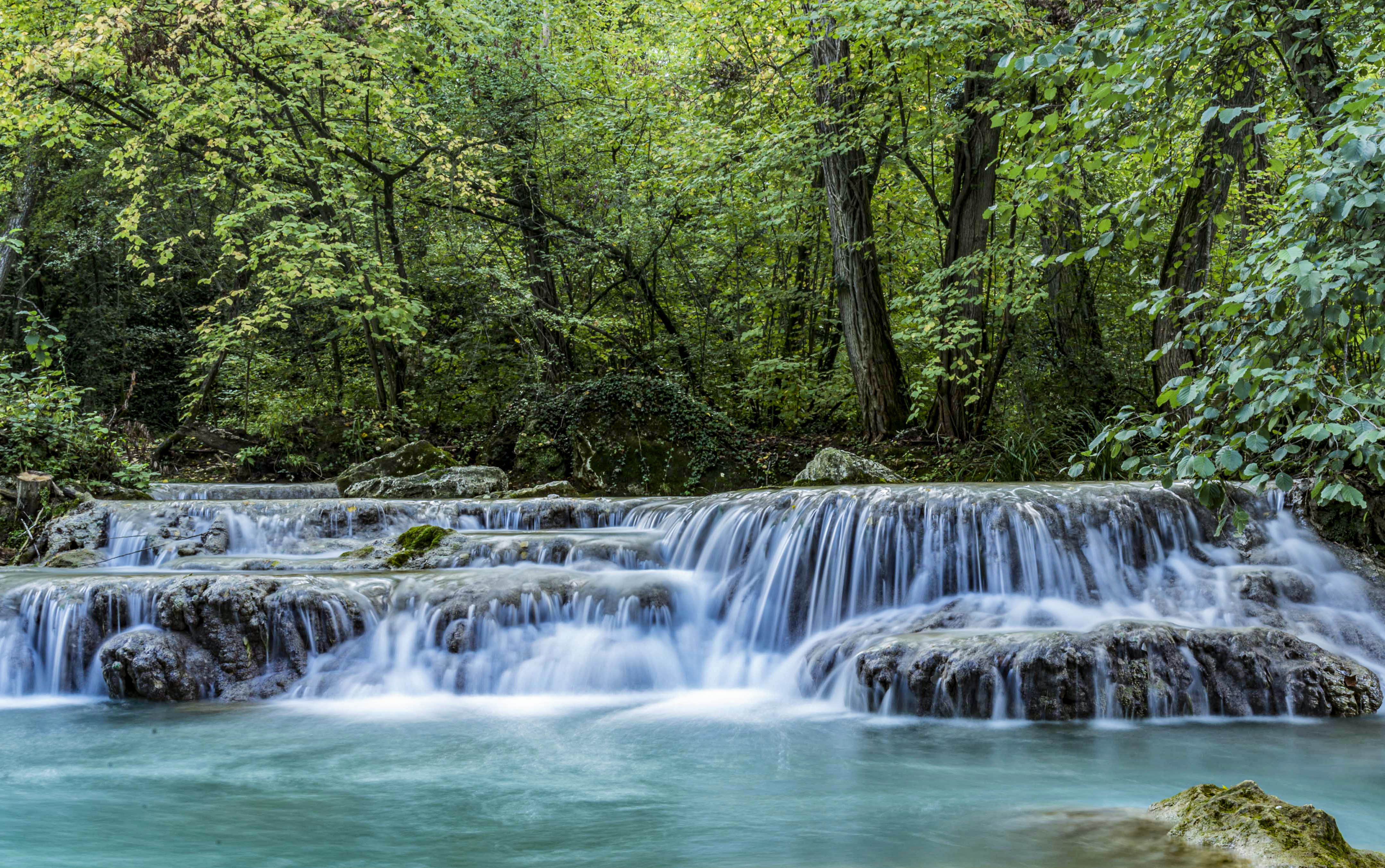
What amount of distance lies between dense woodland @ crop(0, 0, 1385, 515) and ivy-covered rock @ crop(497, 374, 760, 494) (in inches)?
13.2

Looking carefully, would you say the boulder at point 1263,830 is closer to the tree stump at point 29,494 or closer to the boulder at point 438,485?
the boulder at point 438,485

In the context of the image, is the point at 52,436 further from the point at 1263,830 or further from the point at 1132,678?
the point at 1263,830

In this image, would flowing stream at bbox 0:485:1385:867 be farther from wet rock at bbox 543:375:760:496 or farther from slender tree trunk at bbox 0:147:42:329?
slender tree trunk at bbox 0:147:42:329

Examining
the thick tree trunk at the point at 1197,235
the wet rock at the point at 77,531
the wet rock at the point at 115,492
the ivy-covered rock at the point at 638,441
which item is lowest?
the wet rock at the point at 77,531

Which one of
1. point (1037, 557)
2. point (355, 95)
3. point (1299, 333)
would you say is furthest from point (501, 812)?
point (355, 95)

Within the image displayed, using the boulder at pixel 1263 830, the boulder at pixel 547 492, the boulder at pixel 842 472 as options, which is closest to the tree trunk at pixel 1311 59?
the boulder at pixel 1263 830

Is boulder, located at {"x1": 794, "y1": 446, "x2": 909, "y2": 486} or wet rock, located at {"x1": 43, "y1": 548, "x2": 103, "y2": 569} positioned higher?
boulder, located at {"x1": 794, "y1": 446, "x2": 909, "y2": 486}

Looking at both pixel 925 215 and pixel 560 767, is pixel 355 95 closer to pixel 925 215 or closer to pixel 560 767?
pixel 925 215

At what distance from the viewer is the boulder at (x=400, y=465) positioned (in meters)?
13.3

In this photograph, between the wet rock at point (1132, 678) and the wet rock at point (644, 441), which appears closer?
the wet rock at point (1132, 678)

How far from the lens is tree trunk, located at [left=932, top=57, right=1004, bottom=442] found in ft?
41.1

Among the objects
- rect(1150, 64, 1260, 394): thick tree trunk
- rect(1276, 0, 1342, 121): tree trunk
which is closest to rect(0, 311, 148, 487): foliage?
rect(1276, 0, 1342, 121): tree trunk

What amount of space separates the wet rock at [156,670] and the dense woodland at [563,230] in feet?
7.65

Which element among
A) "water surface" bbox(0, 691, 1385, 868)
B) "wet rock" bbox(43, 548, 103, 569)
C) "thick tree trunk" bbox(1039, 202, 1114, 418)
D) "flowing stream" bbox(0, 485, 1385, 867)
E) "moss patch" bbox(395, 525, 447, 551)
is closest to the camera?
"water surface" bbox(0, 691, 1385, 868)
